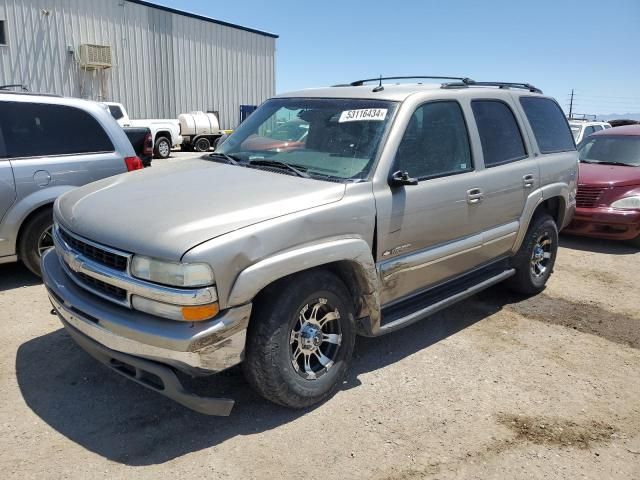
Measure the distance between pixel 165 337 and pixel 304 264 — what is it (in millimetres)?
817

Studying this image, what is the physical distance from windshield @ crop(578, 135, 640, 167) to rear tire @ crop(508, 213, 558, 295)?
156 inches

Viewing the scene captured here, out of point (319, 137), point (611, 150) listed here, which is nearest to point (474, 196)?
point (319, 137)

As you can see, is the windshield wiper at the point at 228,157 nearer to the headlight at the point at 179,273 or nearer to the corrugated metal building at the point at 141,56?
the headlight at the point at 179,273

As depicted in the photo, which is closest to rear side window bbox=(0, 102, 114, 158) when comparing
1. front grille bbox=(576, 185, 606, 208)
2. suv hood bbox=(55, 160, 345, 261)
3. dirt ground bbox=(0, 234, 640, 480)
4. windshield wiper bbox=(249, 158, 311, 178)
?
dirt ground bbox=(0, 234, 640, 480)

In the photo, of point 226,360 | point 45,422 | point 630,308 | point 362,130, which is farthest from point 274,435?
point 630,308

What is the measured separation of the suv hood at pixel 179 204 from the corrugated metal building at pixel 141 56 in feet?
67.4

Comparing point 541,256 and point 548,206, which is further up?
point 548,206

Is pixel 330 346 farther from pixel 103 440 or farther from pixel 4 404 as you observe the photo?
pixel 4 404

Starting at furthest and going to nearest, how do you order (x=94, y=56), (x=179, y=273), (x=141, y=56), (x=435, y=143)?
(x=141, y=56), (x=94, y=56), (x=435, y=143), (x=179, y=273)

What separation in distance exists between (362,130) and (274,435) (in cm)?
205

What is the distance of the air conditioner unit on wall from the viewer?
70.6 feet

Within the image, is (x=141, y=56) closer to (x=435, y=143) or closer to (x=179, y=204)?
(x=435, y=143)

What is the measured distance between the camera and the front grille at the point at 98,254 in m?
2.75

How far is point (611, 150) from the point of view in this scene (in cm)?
874
